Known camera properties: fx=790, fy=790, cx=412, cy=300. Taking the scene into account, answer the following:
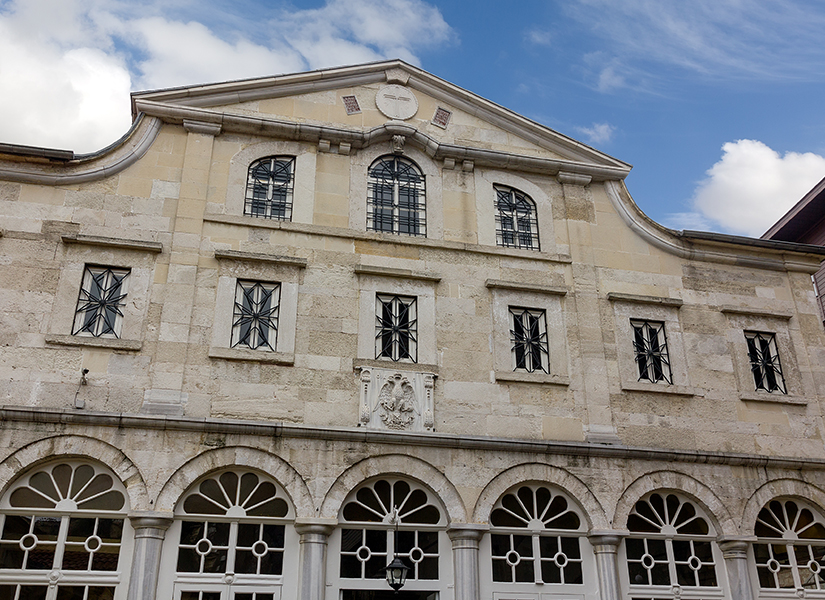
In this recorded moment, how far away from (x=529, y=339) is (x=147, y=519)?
25.0 ft

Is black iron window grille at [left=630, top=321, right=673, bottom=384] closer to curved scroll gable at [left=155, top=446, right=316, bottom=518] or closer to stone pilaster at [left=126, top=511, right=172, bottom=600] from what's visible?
curved scroll gable at [left=155, top=446, right=316, bottom=518]

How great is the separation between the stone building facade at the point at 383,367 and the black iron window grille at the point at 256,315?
41mm

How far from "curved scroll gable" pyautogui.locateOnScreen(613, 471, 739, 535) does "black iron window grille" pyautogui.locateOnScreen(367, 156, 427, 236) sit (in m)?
6.33

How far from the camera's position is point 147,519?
40.6ft

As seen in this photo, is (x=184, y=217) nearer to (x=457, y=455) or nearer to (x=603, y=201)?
(x=457, y=455)

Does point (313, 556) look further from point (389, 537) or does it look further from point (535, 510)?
point (535, 510)

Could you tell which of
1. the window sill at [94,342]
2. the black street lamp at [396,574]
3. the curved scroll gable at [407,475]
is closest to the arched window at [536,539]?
the curved scroll gable at [407,475]

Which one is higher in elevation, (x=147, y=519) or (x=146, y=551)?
(x=147, y=519)

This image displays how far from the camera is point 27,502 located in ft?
40.9

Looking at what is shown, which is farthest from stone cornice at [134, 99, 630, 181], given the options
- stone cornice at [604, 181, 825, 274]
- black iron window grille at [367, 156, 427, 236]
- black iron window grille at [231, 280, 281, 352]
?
black iron window grille at [231, 280, 281, 352]

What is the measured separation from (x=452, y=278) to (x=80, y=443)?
7273mm

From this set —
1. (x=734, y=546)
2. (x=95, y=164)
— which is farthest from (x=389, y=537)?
(x=95, y=164)

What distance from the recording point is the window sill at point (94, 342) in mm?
13273

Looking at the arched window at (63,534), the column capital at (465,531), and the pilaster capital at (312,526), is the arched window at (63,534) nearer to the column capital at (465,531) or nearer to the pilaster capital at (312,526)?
the pilaster capital at (312,526)
